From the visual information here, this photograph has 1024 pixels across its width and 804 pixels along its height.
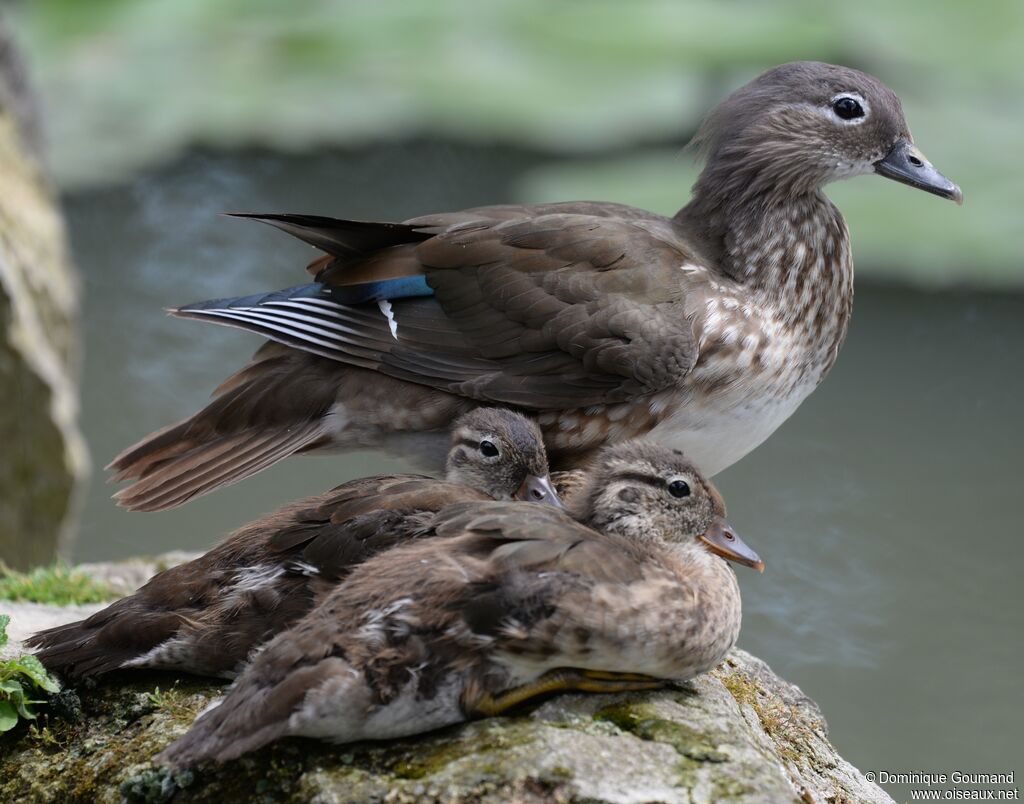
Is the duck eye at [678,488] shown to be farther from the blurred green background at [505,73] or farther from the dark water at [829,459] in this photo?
the blurred green background at [505,73]

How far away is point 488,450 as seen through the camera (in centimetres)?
305

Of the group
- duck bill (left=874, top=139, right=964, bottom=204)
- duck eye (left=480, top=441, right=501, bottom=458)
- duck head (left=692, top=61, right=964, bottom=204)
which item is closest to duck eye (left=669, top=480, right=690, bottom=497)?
duck eye (left=480, top=441, right=501, bottom=458)

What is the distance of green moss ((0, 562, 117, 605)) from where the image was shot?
3607 mm

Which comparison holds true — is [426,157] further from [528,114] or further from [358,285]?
[358,285]

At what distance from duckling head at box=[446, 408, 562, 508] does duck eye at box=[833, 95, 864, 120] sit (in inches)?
42.0

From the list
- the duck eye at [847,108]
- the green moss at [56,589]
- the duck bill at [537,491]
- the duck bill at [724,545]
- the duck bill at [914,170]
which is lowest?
the green moss at [56,589]

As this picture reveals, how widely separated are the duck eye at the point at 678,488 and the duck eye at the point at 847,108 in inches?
46.0

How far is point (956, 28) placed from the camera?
24.1ft

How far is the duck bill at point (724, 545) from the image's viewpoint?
276 centimetres

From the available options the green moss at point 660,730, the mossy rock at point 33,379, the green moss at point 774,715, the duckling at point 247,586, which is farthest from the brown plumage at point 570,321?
the mossy rock at point 33,379

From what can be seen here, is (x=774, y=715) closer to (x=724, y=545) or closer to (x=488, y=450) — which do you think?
(x=724, y=545)

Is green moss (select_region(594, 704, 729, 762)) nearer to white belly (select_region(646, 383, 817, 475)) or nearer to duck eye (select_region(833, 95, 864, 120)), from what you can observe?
white belly (select_region(646, 383, 817, 475))

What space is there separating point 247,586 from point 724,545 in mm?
872

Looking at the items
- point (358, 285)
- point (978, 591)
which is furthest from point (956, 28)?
point (358, 285)
